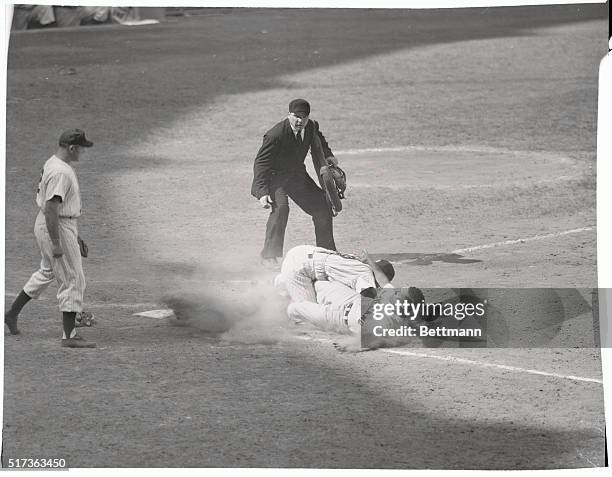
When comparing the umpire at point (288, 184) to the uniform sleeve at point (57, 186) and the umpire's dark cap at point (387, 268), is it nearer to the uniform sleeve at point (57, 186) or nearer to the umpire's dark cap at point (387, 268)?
the umpire's dark cap at point (387, 268)

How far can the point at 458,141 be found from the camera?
52.9 feet

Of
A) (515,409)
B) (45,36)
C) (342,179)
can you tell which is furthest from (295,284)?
(45,36)

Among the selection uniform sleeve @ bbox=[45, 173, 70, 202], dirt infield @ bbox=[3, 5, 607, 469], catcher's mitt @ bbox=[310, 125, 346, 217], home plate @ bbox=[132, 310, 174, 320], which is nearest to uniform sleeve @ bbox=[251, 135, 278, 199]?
dirt infield @ bbox=[3, 5, 607, 469]

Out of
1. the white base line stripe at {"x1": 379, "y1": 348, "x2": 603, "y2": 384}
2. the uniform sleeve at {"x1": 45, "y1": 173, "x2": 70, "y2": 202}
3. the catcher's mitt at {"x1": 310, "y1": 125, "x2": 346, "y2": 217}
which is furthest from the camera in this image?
the catcher's mitt at {"x1": 310, "y1": 125, "x2": 346, "y2": 217}

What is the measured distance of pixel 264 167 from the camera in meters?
11.6

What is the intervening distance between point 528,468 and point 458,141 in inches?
314

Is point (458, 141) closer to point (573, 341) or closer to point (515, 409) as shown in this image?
point (573, 341)

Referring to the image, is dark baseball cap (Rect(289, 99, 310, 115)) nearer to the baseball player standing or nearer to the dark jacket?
the dark jacket

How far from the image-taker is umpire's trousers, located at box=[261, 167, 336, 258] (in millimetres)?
11297

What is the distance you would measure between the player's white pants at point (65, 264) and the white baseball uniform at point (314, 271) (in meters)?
2.04

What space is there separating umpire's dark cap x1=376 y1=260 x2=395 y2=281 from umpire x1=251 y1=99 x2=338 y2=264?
0.53 metres

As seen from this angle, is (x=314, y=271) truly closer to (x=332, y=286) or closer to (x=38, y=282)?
(x=332, y=286)

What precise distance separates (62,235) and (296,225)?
2.41m

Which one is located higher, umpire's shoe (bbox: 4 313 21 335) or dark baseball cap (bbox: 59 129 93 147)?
dark baseball cap (bbox: 59 129 93 147)
